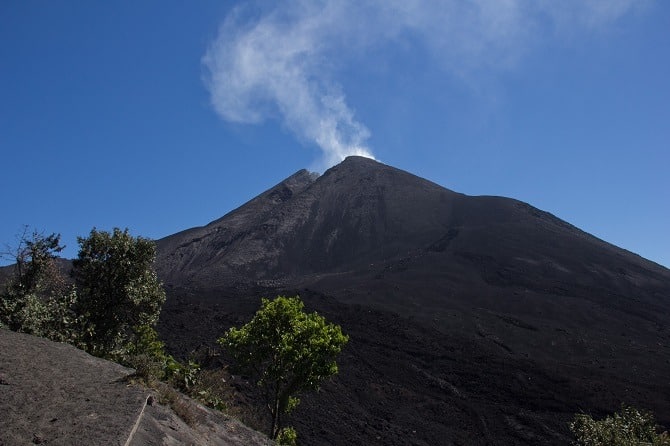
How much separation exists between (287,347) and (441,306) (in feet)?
171

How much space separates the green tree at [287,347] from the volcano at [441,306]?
12925 mm

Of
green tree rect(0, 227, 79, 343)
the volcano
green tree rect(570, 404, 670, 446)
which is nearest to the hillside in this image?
green tree rect(0, 227, 79, 343)

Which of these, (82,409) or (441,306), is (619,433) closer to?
(82,409)

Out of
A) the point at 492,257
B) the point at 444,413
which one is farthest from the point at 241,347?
the point at 492,257

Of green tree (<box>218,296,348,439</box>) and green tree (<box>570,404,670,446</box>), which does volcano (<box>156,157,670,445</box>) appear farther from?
green tree (<box>570,404,670,446</box>)

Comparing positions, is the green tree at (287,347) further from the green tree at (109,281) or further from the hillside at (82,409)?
the hillside at (82,409)

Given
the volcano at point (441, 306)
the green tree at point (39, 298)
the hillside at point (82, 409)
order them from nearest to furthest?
the hillside at point (82, 409) → the green tree at point (39, 298) → the volcano at point (441, 306)

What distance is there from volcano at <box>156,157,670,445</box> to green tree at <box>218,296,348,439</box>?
12925 mm

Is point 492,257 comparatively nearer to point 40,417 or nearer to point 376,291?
point 376,291

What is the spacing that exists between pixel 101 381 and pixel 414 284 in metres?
67.4

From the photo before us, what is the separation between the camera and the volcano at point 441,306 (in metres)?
38.3

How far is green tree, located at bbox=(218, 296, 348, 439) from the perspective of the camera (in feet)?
57.4

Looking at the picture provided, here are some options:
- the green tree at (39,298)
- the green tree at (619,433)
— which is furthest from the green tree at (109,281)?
the green tree at (619,433)

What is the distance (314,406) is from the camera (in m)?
34.4
